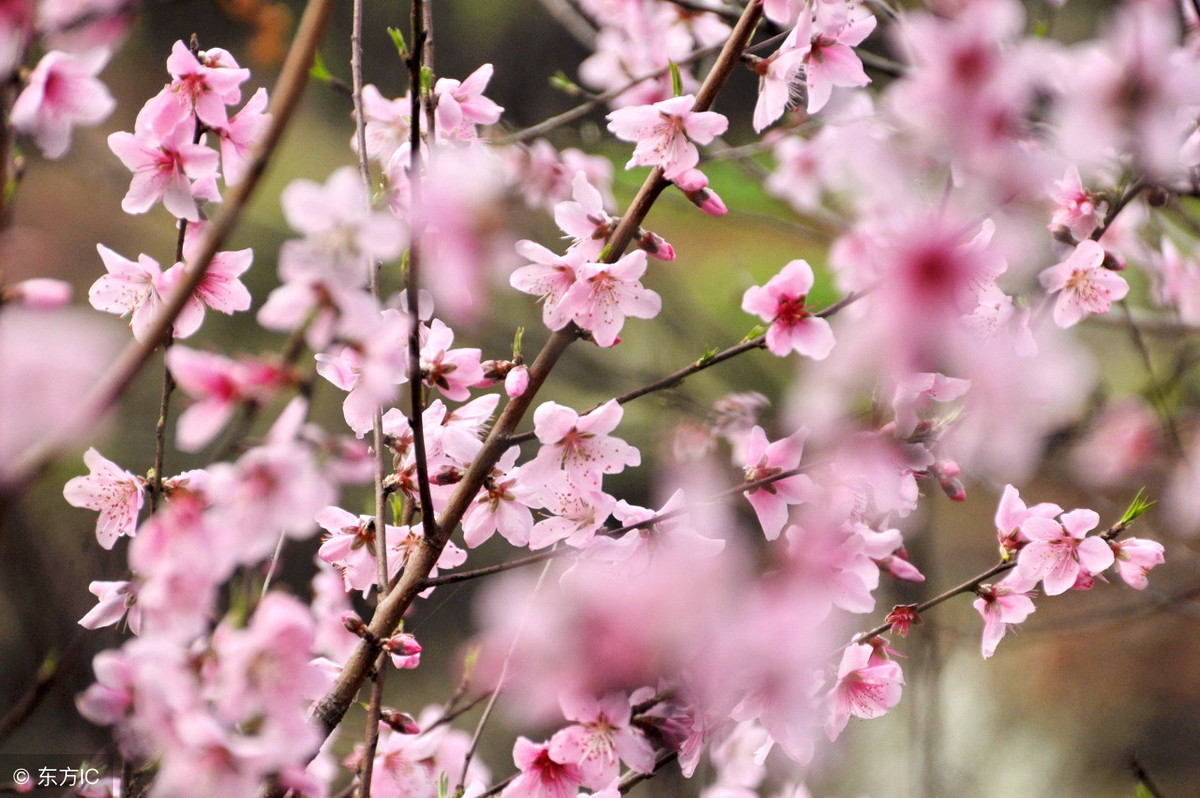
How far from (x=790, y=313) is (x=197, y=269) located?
53cm

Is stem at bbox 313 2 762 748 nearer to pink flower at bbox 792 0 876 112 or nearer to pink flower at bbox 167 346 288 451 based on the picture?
pink flower at bbox 792 0 876 112

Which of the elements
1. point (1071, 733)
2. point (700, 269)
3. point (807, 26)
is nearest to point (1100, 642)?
point (1071, 733)

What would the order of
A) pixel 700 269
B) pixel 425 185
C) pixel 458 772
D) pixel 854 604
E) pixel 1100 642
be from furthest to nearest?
pixel 700 269
pixel 1100 642
pixel 458 772
pixel 854 604
pixel 425 185

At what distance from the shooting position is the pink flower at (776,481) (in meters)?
0.80

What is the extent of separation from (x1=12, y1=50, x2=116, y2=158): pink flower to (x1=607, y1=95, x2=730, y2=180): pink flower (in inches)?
16.1

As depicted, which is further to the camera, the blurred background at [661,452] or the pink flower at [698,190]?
the blurred background at [661,452]

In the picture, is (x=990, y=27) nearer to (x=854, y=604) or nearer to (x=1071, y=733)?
(x=854, y=604)

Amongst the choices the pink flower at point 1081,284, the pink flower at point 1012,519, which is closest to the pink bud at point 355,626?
the pink flower at point 1012,519

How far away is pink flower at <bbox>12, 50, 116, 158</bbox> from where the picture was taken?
583 mm

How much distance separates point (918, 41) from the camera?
0.51 metres

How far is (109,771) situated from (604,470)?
2.04ft

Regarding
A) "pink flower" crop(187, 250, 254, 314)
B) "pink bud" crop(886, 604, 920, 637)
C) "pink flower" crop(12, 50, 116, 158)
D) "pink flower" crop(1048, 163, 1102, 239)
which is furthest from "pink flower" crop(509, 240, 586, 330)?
"pink flower" crop(1048, 163, 1102, 239)

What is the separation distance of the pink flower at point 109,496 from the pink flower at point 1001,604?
2.70 feet

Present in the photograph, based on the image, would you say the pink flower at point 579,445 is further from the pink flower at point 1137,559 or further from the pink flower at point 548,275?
the pink flower at point 1137,559
